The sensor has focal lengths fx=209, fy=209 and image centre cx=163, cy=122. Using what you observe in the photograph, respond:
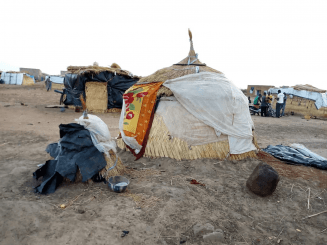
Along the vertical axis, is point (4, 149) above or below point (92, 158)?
below

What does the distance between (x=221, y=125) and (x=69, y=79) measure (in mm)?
10051

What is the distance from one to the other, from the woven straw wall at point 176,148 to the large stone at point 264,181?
1170mm

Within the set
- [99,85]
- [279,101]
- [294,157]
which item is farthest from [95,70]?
[279,101]

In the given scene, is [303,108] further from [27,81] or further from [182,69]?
[27,81]

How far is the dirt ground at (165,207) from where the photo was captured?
7.05 ft

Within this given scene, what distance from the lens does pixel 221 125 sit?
4359 mm

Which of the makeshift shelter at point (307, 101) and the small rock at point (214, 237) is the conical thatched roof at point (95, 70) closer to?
the small rock at point (214, 237)

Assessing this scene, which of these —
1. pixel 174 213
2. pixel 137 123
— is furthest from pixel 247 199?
pixel 137 123

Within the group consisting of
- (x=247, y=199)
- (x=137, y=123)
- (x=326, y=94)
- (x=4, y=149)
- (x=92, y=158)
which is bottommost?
(x=4, y=149)

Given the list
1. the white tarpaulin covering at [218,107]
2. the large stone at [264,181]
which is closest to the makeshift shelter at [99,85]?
the white tarpaulin covering at [218,107]

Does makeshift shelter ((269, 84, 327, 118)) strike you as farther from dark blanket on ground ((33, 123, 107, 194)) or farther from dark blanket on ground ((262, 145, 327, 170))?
dark blanket on ground ((33, 123, 107, 194))

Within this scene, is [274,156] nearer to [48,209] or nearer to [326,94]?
[48,209]

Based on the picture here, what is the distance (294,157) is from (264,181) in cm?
232

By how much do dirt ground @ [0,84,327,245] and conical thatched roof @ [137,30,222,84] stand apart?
1987 millimetres
